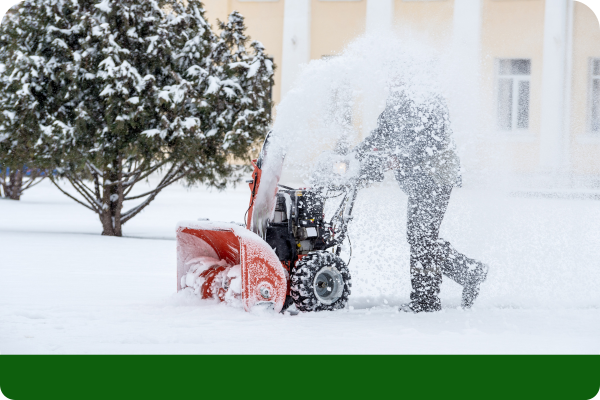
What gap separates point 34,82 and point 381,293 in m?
6.05

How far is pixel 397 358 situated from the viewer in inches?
137

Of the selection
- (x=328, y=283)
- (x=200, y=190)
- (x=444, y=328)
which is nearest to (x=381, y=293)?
(x=328, y=283)

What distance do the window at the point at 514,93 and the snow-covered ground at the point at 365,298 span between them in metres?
1.09

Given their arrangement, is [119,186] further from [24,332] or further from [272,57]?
[24,332]

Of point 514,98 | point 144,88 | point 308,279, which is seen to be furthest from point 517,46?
point 144,88

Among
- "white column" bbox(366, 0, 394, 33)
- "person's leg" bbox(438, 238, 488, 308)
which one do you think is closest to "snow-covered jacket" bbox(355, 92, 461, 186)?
"person's leg" bbox(438, 238, 488, 308)

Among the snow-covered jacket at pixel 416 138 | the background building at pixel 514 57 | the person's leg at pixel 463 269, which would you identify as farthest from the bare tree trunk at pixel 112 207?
the person's leg at pixel 463 269

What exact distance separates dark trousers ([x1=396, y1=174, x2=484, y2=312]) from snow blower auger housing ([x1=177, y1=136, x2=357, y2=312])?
1.41 ft

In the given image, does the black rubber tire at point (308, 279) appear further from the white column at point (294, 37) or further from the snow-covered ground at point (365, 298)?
the white column at point (294, 37)

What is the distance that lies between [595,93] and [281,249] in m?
3.97

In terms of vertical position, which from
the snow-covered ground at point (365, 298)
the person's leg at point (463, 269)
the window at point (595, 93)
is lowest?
the snow-covered ground at point (365, 298)

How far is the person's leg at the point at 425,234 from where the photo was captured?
466 cm

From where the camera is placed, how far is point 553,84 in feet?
23.7

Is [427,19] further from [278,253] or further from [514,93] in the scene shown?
[278,253]
